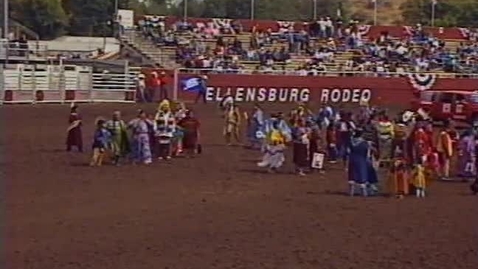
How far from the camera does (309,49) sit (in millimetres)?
58156

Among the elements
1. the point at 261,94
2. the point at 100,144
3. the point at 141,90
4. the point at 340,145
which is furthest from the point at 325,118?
the point at 261,94

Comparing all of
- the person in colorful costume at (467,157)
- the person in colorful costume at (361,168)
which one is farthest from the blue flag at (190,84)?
the person in colorful costume at (361,168)

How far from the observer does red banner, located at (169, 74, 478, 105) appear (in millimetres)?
48844

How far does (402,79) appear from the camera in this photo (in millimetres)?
52688

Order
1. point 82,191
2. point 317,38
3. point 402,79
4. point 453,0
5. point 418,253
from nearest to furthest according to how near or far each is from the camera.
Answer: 1. point 418,253
2. point 82,191
3. point 402,79
4. point 317,38
5. point 453,0

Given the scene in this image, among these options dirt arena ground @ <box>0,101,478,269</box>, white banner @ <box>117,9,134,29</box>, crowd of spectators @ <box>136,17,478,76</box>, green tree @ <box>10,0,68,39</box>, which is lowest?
dirt arena ground @ <box>0,101,478,269</box>

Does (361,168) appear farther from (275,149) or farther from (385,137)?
(385,137)

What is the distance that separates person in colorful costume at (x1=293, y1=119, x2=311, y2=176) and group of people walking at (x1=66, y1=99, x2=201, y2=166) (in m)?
3.29

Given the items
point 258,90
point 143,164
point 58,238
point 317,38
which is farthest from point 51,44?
point 58,238

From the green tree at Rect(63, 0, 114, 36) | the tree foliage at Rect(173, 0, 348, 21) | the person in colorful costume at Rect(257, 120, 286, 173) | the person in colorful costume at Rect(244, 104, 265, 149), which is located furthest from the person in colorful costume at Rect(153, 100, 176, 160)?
the tree foliage at Rect(173, 0, 348, 21)

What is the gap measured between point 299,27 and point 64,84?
20794 mm

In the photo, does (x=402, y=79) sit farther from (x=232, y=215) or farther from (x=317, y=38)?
(x=232, y=215)

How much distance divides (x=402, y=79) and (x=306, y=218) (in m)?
36.4

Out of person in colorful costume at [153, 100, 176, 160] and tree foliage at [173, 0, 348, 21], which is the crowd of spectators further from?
tree foliage at [173, 0, 348, 21]
